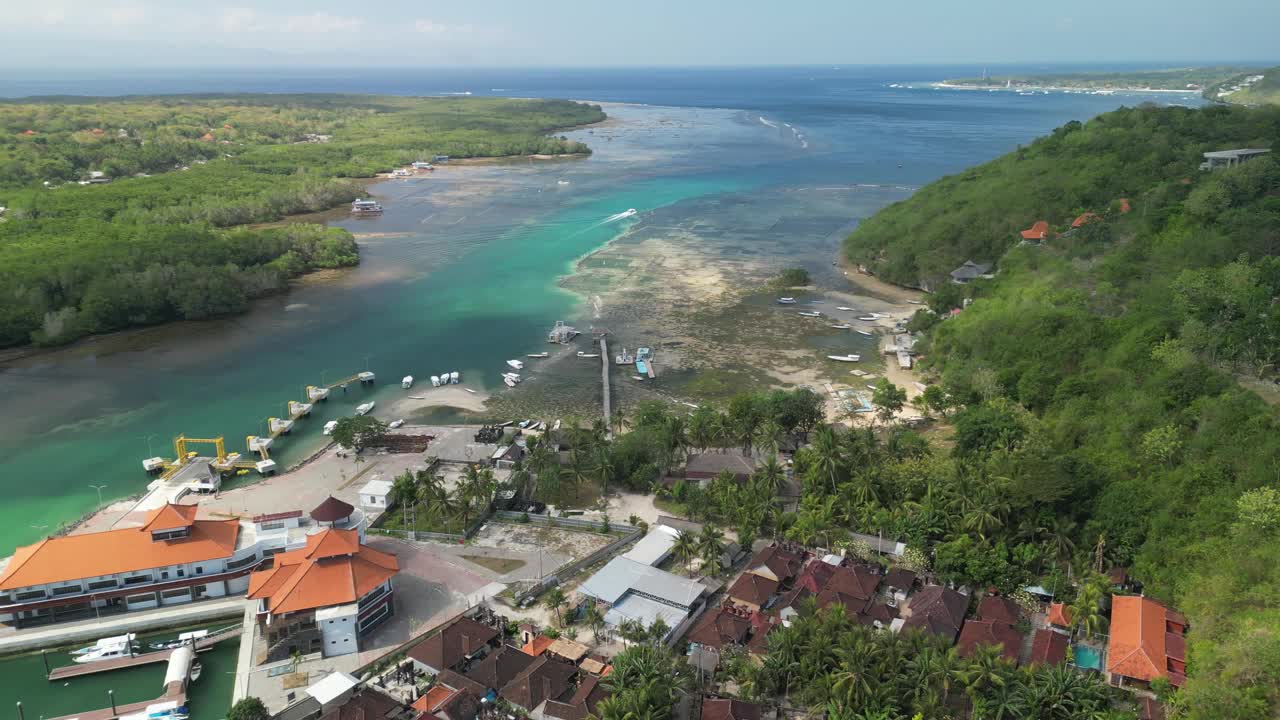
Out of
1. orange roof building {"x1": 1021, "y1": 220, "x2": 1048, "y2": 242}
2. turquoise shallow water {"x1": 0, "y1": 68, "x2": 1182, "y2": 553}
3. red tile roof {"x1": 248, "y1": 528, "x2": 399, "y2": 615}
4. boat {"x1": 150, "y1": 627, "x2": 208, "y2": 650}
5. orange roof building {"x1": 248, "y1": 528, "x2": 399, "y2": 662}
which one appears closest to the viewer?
orange roof building {"x1": 248, "y1": 528, "x2": 399, "y2": 662}

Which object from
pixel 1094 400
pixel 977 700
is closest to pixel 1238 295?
pixel 1094 400

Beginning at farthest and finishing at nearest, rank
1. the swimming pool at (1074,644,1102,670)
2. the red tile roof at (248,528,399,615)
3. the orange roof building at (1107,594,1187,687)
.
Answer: the red tile roof at (248,528,399,615) < the swimming pool at (1074,644,1102,670) < the orange roof building at (1107,594,1187,687)

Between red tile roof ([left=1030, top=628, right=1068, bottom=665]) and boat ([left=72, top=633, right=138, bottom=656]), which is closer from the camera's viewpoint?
red tile roof ([left=1030, top=628, right=1068, bottom=665])

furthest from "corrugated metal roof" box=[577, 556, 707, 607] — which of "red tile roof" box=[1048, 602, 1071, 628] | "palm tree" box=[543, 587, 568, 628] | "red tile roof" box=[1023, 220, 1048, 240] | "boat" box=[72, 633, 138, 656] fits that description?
"red tile roof" box=[1023, 220, 1048, 240]

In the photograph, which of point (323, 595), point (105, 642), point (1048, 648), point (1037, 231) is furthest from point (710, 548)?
point (1037, 231)

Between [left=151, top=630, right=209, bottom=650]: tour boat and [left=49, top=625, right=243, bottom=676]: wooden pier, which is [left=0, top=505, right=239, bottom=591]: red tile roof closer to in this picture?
[left=151, top=630, right=209, bottom=650]: tour boat

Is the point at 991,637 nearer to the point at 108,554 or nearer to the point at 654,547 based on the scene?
the point at 654,547
